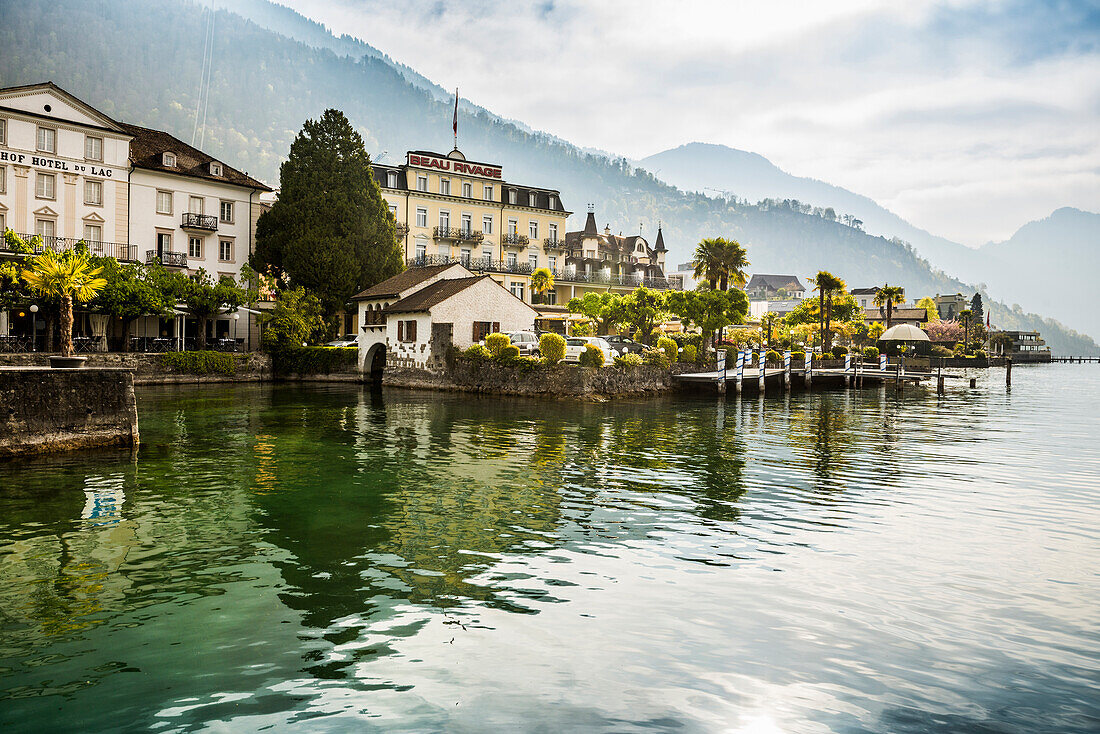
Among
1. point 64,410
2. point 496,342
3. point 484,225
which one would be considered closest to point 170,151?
point 484,225

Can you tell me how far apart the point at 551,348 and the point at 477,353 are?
17.0ft

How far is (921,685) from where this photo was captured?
7.21 metres

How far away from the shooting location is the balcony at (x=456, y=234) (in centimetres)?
7319

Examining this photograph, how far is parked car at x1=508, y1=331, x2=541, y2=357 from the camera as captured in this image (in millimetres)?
44750

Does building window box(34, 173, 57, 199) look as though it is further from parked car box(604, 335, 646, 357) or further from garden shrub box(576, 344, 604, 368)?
Result: parked car box(604, 335, 646, 357)

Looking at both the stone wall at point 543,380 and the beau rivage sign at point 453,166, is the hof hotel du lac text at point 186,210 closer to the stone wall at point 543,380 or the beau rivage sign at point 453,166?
the beau rivage sign at point 453,166

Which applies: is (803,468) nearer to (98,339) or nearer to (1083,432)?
(1083,432)

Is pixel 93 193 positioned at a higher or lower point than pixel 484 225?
lower

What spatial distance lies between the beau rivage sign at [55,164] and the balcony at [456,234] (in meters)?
28.5

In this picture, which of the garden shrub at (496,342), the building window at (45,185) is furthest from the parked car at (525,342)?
the building window at (45,185)

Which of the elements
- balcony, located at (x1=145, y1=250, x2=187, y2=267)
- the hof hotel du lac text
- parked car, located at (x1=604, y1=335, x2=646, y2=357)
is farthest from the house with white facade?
balcony, located at (x1=145, y1=250, x2=187, y2=267)

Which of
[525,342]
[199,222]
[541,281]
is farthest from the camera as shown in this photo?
[541,281]

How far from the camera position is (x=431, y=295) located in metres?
47.3

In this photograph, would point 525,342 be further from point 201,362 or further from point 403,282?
point 201,362
